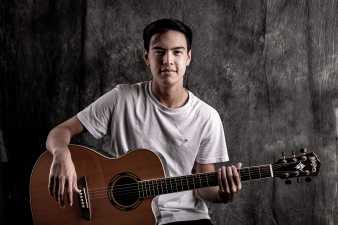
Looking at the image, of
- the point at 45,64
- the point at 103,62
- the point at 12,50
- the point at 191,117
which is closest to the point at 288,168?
the point at 191,117

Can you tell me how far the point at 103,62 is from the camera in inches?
102

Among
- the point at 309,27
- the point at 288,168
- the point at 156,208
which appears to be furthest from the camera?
the point at 309,27

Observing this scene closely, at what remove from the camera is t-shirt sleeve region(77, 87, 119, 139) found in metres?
2.21

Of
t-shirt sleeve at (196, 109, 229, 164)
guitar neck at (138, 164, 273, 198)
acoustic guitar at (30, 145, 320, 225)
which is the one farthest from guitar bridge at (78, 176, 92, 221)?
t-shirt sleeve at (196, 109, 229, 164)

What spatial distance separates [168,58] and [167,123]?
1.08ft

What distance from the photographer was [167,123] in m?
2.22

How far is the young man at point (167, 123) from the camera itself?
2184 mm

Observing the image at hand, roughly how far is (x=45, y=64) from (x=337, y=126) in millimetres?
1762

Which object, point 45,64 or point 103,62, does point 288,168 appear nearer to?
point 103,62

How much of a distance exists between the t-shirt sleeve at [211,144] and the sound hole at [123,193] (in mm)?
406

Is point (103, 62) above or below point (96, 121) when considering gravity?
above

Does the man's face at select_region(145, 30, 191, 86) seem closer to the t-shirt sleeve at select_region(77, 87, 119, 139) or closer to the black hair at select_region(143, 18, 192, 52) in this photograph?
the black hair at select_region(143, 18, 192, 52)

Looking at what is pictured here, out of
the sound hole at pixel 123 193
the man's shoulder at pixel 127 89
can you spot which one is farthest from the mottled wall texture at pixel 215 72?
the sound hole at pixel 123 193

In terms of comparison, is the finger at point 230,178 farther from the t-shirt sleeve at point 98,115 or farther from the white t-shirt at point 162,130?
the t-shirt sleeve at point 98,115
